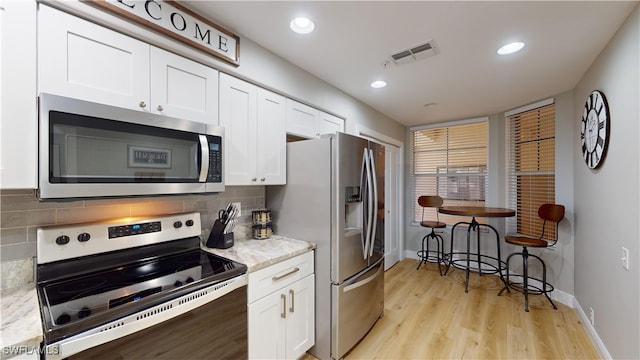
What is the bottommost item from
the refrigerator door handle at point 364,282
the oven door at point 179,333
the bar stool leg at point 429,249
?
→ the bar stool leg at point 429,249

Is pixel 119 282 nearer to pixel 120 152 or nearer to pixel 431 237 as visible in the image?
pixel 120 152

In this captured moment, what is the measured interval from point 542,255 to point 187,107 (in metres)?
4.19

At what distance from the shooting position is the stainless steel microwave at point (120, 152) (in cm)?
107

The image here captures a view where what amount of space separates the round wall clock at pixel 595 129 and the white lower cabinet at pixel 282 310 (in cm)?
241

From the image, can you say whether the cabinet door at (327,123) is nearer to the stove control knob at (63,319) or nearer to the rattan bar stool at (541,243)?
the stove control knob at (63,319)

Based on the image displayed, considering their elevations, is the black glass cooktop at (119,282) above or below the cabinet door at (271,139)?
below

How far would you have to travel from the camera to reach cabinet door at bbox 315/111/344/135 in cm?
260

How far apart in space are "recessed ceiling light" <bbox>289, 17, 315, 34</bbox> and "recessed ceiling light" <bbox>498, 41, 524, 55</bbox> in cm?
152

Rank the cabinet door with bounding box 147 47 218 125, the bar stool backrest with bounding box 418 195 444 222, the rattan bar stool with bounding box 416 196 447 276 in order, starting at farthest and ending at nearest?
the bar stool backrest with bounding box 418 195 444 222 < the rattan bar stool with bounding box 416 196 447 276 < the cabinet door with bounding box 147 47 218 125

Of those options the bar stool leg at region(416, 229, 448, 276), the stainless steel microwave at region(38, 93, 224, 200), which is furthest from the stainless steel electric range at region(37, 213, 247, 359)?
the bar stool leg at region(416, 229, 448, 276)

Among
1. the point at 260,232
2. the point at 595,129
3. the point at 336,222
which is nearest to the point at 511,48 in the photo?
the point at 595,129

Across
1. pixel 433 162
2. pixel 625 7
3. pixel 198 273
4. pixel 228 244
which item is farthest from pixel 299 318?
pixel 433 162

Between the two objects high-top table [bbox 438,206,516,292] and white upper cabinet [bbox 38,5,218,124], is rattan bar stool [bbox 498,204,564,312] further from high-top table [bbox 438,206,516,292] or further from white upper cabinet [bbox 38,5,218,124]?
white upper cabinet [bbox 38,5,218,124]

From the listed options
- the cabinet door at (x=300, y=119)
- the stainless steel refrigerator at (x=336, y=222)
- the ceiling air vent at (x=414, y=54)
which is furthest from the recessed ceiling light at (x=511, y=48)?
the cabinet door at (x=300, y=119)
